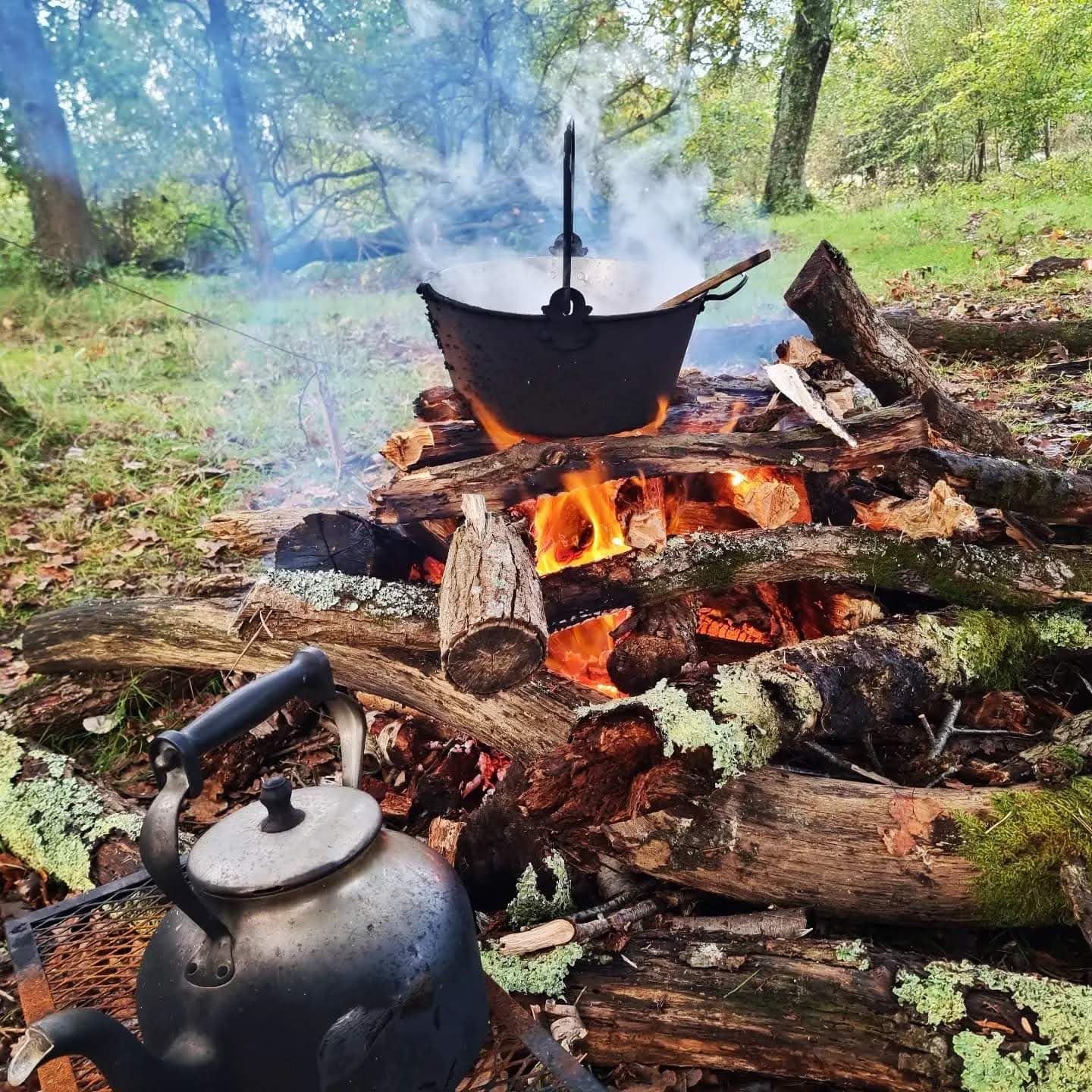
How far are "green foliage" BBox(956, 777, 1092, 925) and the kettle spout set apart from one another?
5.75 feet

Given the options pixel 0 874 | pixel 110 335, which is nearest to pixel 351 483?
pixel 0 874

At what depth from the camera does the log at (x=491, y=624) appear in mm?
2049

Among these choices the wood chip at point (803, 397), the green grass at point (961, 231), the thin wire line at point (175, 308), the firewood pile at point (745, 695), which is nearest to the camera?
the firewood pile at point (745, 695)

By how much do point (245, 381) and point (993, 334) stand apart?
662cm

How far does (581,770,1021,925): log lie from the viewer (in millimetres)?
1901

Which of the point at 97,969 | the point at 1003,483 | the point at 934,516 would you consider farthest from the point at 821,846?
the point at 97,969

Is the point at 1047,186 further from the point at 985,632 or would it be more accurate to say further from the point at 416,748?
the point at 416,748

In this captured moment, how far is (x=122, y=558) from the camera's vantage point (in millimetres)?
4473

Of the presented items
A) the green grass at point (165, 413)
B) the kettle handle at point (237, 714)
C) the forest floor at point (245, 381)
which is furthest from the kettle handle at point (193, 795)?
the green grass at point (165, 413)

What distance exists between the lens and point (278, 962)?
3.98 feet

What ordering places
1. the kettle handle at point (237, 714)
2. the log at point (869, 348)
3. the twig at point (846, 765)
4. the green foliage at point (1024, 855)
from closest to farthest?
the kettle handle at point (237, 714), the green foliage at point (1024, 855), the twig at point (846, 765), the log at point (869, 348)

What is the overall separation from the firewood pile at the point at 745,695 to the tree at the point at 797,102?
8.70 metres

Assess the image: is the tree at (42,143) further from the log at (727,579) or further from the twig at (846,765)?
the twig at (846,765)

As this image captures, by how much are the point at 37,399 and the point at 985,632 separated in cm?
713
